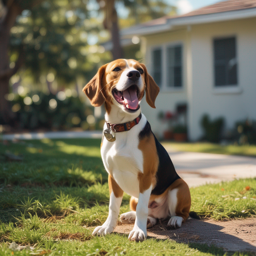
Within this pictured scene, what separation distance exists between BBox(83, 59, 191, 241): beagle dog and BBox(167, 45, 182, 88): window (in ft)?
31.8

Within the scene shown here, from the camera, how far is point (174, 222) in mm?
3211

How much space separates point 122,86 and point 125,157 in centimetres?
60

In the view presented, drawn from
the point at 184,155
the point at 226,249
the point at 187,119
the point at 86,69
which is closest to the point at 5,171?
the point at 226,249

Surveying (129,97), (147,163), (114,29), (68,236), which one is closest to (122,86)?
(129,97)

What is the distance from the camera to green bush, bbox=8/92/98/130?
15.7m

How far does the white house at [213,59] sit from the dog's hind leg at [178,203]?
7.85 m

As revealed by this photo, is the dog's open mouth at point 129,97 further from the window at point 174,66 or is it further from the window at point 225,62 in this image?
the window at point 174,66

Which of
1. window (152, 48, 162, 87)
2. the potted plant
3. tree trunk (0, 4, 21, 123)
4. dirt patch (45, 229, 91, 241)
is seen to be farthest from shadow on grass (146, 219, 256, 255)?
tree trunk (0, 4, 21, 123)

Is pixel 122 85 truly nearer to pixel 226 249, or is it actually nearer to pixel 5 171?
pixel 226 249

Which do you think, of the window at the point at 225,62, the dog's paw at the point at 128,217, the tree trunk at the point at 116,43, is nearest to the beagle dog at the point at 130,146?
the dog's paw at the point at 128,217

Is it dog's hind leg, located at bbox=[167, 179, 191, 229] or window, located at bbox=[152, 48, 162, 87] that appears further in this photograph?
window, located at bbox=[152, 48, 162, 87]

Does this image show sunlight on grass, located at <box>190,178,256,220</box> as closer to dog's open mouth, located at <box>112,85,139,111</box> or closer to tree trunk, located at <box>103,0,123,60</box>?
dog's open mouth, located at <box>112,85,139,111</box>

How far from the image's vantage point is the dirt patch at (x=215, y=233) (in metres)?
2.78

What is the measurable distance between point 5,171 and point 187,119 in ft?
26.7
